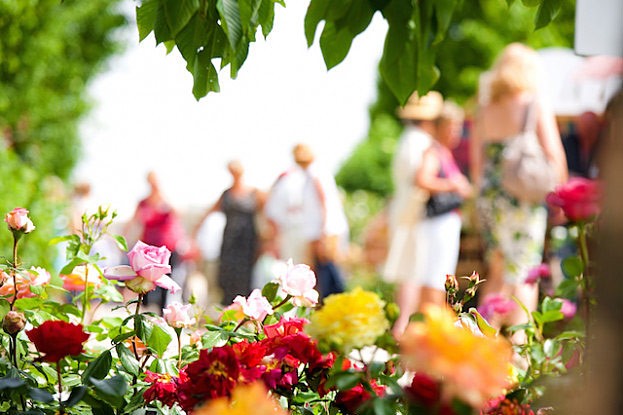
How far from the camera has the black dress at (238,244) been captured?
9.68 m

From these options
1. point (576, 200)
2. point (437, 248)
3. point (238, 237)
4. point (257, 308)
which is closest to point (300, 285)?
point (257, 308)

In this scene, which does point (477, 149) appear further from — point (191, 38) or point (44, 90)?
point (44, 90)

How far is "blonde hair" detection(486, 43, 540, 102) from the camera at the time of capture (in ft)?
20.9

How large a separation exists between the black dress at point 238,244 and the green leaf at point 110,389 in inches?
307

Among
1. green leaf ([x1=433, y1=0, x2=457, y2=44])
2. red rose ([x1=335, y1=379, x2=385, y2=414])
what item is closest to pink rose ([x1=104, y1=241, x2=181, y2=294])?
red rose ([x1=335, y1=379, x2=385, y2=414])

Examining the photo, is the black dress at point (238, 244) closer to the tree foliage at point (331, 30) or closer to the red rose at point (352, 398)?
the tree foliage at point (331, 30)

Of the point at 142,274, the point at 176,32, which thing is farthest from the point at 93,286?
the point at 176,32

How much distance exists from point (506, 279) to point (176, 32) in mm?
4680

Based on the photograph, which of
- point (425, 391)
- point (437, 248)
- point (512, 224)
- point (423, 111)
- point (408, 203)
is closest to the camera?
point (425, 391)

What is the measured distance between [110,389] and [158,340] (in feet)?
1.34

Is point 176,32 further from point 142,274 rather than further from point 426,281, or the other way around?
point 426,281

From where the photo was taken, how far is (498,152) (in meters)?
6.53

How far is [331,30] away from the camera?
2.33 meters

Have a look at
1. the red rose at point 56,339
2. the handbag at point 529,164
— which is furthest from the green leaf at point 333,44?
the handbag at point 529,164
